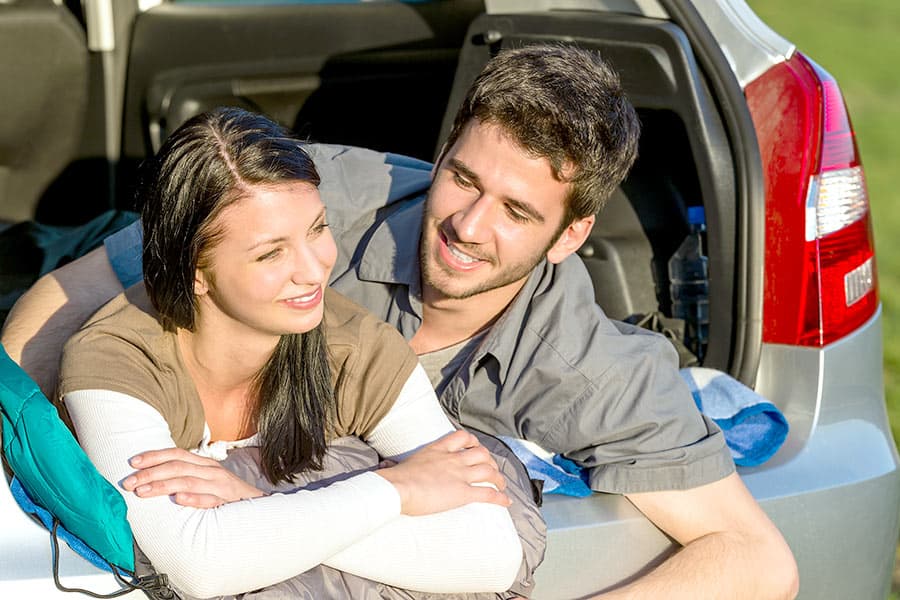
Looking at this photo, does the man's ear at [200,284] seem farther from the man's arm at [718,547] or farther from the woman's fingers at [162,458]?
the man's arm at [718,547]

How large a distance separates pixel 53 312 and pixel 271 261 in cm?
51

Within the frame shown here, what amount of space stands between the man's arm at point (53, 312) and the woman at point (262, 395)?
20 centimetres

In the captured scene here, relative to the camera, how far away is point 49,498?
65.1 inches

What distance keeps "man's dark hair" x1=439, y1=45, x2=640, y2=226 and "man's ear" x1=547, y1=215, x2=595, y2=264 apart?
0.02 meters

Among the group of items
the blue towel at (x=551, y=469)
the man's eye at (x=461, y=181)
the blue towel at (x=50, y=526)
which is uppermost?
the man's eye at (x=461, y=181)

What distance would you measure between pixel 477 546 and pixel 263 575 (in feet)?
1.01

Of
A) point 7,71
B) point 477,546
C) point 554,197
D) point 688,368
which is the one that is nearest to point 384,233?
point 554,197

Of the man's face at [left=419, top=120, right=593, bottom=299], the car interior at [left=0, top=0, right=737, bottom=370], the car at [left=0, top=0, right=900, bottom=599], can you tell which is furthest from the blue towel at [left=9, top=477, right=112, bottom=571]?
the car interior at [left=0, top=0, right=737, bottom=370]

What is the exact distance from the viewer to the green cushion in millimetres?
1603

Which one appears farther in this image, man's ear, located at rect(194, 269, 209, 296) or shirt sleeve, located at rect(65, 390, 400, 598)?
man's ear, located at rect(194, 269, 209, 296)

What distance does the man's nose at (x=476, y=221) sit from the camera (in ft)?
7.41

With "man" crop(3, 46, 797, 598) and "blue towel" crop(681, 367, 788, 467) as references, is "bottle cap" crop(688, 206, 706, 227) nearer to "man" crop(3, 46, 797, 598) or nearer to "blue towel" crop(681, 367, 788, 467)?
"man" crop(3, 46, 797, 598)

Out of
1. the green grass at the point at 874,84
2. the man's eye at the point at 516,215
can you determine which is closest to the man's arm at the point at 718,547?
the man's eye at the point at 516,215

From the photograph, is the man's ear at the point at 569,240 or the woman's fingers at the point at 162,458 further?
the man's ear at the point at 569,240
